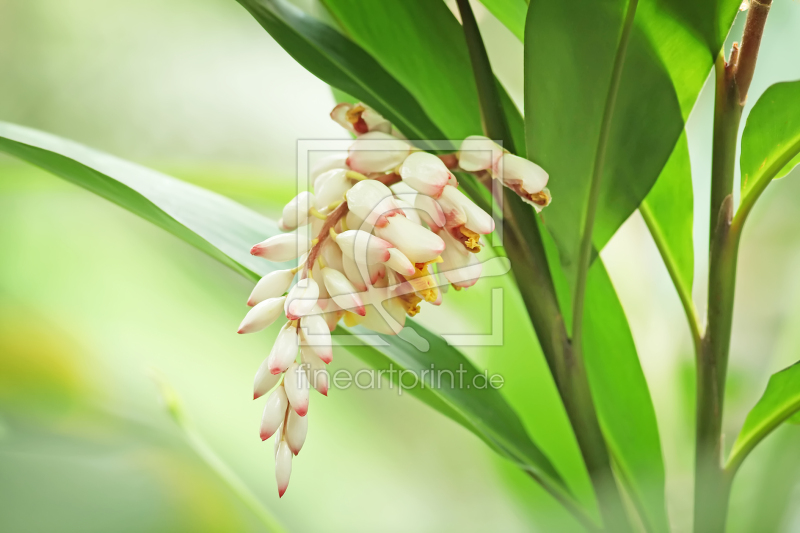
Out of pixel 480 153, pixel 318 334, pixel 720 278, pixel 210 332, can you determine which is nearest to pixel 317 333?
pixel 318 334

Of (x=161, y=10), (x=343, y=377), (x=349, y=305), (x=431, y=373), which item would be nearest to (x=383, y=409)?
(x=343, y=377)

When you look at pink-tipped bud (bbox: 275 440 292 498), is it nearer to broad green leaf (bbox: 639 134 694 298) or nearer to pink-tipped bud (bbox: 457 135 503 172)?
pink-tipped bud (bbox: 457 135 503 172)

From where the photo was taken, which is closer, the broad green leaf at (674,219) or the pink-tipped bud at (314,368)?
the pink-tipped bud at (314,368)

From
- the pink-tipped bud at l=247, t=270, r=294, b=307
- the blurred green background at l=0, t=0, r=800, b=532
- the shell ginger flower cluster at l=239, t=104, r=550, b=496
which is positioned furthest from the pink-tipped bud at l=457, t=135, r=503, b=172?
the blurred green background at l=0, t=0, r=800, b=532

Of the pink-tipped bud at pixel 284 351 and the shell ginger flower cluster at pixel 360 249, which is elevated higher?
the shell ginger flower cluster at pixel 360 249

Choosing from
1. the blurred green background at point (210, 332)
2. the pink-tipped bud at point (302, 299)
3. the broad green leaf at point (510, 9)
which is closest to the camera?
the pink-tipped bud at point (302, 299)

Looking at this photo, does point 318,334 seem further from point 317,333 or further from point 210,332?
point 210,332

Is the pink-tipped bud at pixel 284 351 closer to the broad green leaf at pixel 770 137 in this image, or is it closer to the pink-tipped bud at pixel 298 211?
the pink-tipped bud at pixel 298 211

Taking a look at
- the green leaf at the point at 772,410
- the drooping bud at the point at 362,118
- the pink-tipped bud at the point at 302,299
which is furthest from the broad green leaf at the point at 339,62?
the green leaf at the point at 772,410
